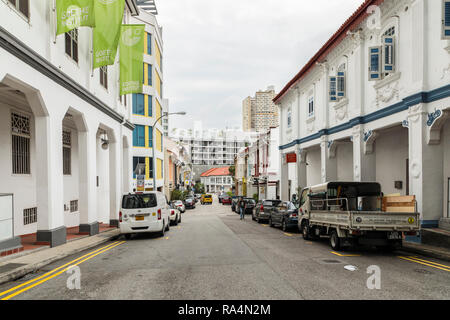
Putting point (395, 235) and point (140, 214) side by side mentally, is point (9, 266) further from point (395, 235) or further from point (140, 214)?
point (395, 235)

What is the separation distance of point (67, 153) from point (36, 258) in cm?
1046

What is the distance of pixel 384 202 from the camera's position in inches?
475

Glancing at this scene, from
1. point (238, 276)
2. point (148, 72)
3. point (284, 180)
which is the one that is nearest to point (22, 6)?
point (238, 276)

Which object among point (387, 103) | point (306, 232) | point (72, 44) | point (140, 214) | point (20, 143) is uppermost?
point (72, 44)

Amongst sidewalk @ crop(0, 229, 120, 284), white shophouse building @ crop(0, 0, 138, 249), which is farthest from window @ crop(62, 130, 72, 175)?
sidewalk @ crop(0, 229, 120, 284)

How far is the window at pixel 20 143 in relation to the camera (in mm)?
14117

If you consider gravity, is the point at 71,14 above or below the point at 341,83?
above

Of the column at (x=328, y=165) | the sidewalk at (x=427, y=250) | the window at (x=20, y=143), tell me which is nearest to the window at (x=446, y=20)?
the sidewalk at (x=427, y=250)

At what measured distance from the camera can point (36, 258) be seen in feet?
31.1

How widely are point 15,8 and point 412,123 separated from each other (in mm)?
13306

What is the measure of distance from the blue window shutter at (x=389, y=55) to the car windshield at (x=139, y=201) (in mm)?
10966

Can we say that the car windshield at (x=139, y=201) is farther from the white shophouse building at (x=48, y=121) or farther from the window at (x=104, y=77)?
the window at (x=104, y=77)

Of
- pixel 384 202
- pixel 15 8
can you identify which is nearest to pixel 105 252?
pixel 15 8
